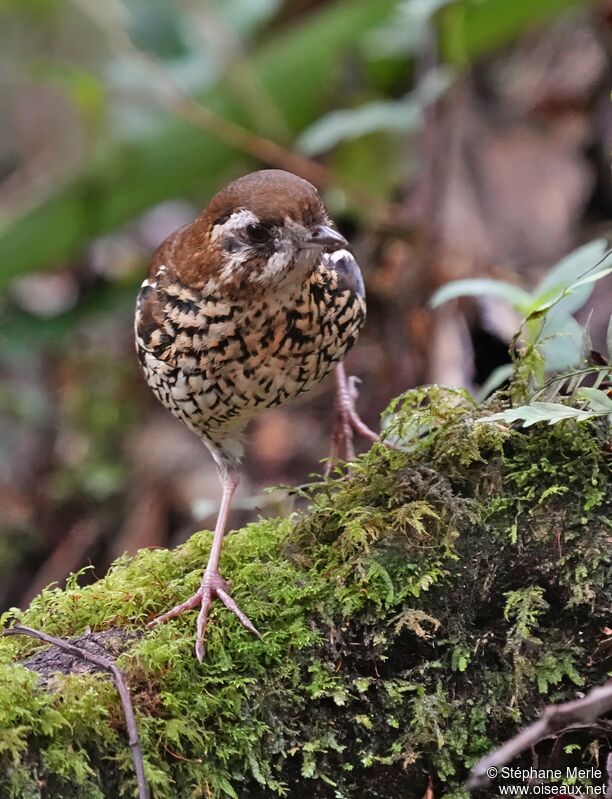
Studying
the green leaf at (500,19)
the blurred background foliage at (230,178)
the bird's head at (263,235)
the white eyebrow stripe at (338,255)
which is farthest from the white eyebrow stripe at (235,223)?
the green leaf at (500,19)

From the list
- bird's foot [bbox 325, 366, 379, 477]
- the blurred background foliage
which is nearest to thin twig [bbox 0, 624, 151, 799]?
bird's foot [bbox 325, 366, 379, 477]

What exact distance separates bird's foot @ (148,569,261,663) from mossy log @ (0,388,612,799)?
0.02 m

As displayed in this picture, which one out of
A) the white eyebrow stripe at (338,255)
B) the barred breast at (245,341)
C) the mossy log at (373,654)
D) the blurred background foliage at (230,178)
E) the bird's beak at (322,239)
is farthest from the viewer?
the blurred background foliage at (230,178)

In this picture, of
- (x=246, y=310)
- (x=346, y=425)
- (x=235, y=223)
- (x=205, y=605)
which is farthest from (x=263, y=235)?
(x=346, y=425)

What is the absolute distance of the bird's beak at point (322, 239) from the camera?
8.48 ft

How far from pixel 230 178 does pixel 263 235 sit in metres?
4.59

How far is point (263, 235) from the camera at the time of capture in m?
2.64

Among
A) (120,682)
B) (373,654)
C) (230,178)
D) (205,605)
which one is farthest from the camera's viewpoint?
(230,178)

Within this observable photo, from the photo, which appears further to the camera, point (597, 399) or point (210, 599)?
point (210, 599)

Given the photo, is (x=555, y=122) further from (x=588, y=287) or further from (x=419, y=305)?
(x=588, y=287)

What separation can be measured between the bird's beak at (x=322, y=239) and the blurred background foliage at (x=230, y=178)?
8.23ft

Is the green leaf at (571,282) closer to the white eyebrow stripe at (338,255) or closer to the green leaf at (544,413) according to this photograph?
the green leaf at (544,413)

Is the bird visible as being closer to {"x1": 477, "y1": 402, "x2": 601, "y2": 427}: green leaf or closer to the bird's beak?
the bird's beak

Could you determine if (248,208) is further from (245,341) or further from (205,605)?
(205,605)
